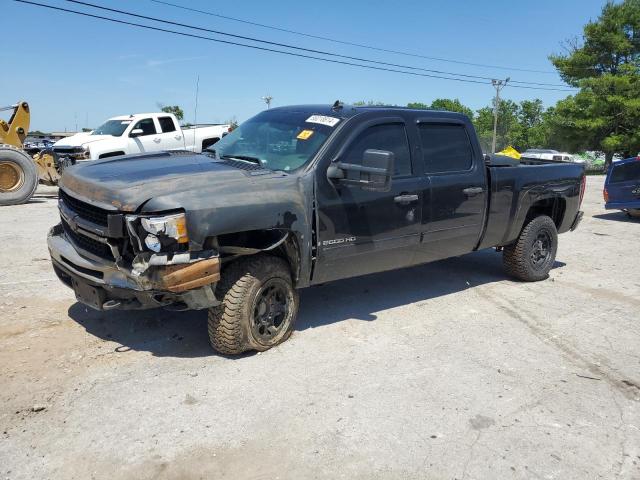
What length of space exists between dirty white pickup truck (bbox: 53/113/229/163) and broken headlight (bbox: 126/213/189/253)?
34.7ft

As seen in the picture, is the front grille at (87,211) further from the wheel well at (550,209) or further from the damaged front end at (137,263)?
the wheel well at (550,209)

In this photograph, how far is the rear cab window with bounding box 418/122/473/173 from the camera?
16.7ft

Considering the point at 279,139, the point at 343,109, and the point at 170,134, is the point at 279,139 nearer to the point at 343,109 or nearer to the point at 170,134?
the point at 343,109

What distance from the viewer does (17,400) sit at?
11.1ft

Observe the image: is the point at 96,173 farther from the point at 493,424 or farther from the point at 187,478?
the point at 493,424

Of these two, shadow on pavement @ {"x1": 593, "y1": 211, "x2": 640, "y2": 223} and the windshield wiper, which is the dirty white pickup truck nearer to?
the windshield wiper

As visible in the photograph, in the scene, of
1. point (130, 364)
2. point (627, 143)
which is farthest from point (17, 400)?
point (627, 143)

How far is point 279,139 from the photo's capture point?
15.3 ft

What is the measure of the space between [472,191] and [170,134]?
443 inches

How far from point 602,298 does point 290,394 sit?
416cm

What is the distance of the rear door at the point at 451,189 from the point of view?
5.07 metres

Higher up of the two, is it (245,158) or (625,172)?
(245,158)

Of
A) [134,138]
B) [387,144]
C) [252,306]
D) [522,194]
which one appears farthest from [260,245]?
[134,138]

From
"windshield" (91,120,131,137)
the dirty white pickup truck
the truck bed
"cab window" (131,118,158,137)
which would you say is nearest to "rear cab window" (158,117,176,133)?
the dirty white pickup truck
